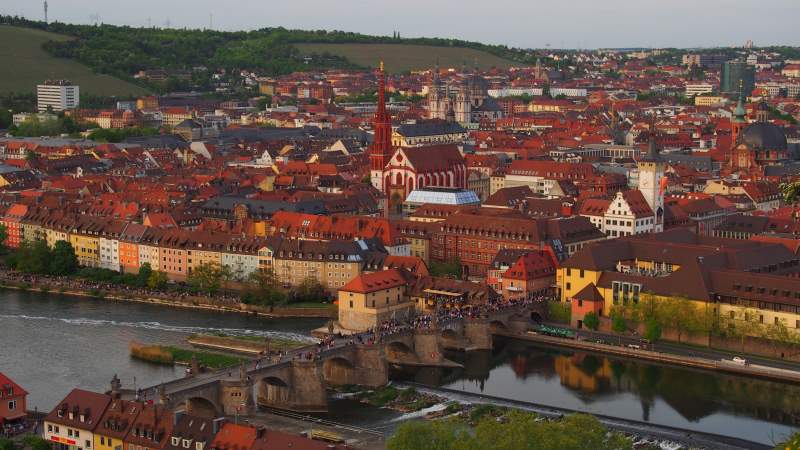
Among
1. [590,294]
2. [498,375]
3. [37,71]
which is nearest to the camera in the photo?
[498,375]

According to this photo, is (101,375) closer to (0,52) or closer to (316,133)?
(316,133)

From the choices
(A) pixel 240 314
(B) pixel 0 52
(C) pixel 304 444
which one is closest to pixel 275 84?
(B) pixel 0 52

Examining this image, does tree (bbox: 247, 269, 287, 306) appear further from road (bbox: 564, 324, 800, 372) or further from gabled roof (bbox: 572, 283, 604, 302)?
road (bbox: 564, 324, 800, 372)

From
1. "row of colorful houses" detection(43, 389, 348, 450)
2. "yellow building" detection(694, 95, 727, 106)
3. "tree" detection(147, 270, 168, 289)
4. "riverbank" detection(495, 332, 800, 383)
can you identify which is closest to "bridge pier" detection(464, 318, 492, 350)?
"riverbank" detection(495, 332, 800, 383)

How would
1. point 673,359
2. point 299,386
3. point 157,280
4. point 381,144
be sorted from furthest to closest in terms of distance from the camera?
point 381,144 → point 157,280 → point 673,359 → point 299,386

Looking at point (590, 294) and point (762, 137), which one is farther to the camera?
point (762, 137)

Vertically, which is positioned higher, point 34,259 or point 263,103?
point 263,103

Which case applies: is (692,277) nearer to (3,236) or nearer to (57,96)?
(3,236)

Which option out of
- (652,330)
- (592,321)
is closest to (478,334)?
(592,321)

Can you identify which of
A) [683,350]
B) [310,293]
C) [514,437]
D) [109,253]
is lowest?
[683,350]
